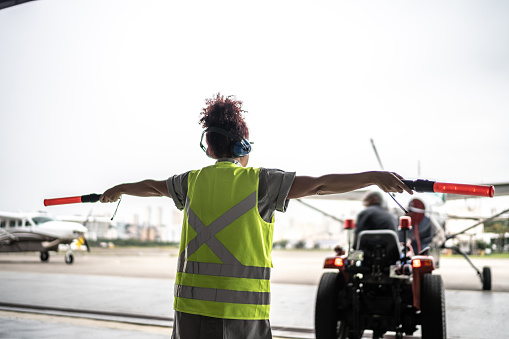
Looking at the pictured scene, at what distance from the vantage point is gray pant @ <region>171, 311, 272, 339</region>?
150 cm

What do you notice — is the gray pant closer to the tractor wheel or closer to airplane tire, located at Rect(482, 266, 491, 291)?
the tractor wheel

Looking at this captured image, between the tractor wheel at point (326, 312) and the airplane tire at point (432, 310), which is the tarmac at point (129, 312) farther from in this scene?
the airplane tire at point (432, 310)

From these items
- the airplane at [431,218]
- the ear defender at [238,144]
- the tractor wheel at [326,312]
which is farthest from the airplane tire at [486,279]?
the ear defender at [238,144]

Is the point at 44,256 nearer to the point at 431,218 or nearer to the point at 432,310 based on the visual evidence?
the point at 431,218

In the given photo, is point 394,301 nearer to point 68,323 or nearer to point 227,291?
point 227,291

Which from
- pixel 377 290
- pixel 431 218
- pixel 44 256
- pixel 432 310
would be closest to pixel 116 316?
pixel 377 290

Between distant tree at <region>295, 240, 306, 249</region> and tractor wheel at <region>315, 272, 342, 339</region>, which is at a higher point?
tractor wheel at <region>315, 272, 342, 339</region>

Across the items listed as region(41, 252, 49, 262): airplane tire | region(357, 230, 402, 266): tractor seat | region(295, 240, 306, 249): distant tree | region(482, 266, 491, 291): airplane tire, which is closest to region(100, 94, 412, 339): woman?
region(357, 230, 402, 266): tractor seat

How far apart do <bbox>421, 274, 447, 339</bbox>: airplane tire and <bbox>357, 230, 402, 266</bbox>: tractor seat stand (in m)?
0.31

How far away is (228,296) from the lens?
153 cm

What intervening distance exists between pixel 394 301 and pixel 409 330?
234 mm

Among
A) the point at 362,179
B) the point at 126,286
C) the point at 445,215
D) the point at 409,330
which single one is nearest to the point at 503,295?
the point at 445,215

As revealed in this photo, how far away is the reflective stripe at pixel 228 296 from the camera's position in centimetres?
153

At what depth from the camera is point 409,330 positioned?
3666mm
